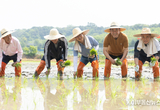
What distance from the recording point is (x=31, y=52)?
17672 mm

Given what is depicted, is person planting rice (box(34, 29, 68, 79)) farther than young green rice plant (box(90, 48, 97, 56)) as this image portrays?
Yes

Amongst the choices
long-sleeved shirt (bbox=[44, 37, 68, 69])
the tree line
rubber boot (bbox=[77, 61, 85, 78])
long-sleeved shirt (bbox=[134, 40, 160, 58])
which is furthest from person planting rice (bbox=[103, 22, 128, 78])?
the tree line

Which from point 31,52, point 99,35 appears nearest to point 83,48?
point 99,35

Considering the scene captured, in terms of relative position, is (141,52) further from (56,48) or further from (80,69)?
(56,48)

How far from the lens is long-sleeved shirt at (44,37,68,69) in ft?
19.0

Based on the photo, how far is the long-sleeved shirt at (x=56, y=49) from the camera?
5777 mm

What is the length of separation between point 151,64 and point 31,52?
545 inches

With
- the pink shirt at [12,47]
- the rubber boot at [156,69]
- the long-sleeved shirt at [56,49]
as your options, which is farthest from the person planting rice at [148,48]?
the pink shirt at [12,47]

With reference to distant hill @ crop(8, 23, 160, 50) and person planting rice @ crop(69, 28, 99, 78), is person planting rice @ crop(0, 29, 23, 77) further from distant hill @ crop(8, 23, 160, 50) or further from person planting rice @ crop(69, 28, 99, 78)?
distant hill @ crop(8, 23, 160, 50)

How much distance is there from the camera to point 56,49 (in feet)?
19.1

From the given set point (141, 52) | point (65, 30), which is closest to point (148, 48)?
point (141, 52)

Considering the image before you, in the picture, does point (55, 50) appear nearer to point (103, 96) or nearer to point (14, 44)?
point (14, 44)

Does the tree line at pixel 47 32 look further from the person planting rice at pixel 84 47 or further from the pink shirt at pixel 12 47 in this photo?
the pink shirt at pixel 12 47

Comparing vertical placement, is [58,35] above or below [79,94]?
above
